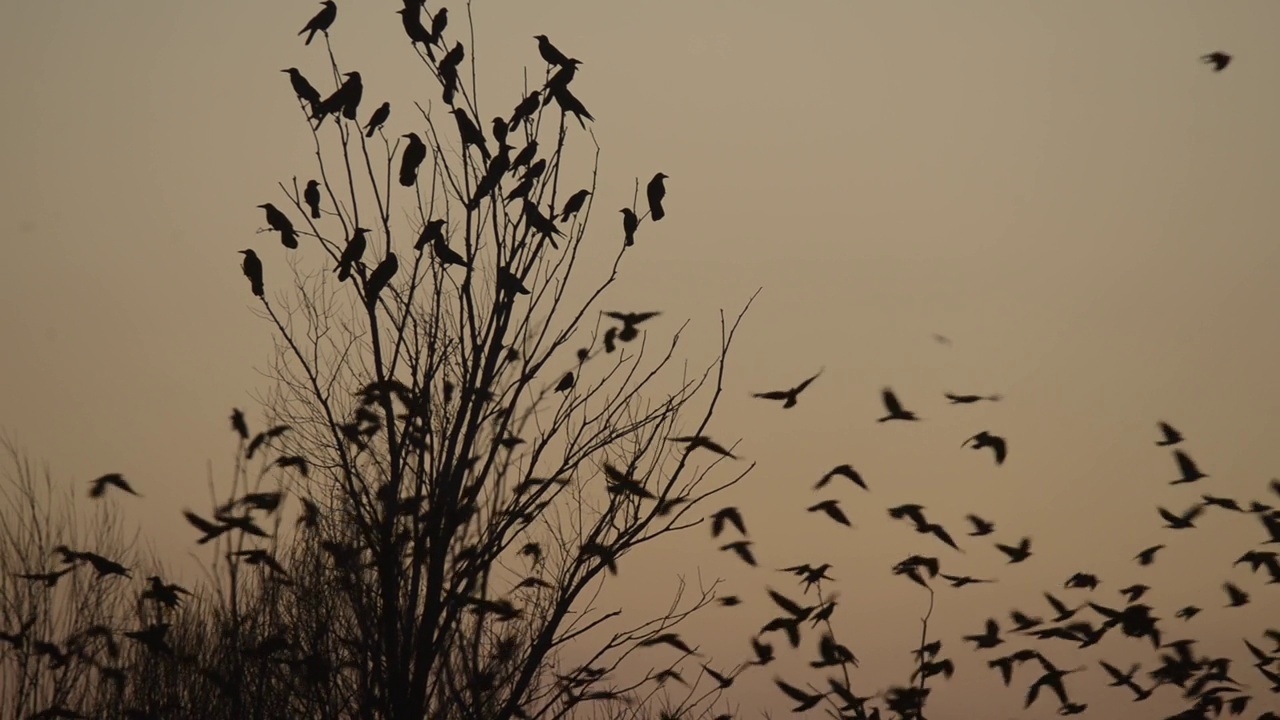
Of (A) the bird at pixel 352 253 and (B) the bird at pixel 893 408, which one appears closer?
(A) the bird at pixel 352 253

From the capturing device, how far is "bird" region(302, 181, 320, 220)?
854cm

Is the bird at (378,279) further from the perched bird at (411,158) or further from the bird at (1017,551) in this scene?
the bird at (1017,551)

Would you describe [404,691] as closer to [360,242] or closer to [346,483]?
[346,483]

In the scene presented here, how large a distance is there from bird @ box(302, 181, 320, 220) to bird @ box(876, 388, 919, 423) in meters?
4.96

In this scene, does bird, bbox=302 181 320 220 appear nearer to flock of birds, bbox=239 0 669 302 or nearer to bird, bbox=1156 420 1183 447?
flock of birds, bbox=239 0 669 302

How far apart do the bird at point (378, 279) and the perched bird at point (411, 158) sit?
1.44 feet

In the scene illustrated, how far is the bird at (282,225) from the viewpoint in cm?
866

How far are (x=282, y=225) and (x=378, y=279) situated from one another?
0.91 metres

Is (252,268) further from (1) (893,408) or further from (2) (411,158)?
(1) (893,408)

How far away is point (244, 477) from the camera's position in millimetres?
11648

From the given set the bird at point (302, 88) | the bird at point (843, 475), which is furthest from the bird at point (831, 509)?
the bird at point (302, 88)

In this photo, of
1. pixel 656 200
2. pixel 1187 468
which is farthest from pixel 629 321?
pixel 1187 468

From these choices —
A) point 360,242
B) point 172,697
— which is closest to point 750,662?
point 360,242

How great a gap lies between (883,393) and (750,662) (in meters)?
2.41
